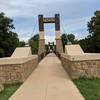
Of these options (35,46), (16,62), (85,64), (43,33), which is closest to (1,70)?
(16,62)

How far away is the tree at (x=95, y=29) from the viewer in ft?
240

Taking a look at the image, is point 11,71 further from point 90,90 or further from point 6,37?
point 6,37

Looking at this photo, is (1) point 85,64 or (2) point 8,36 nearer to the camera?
(1) point 85,64

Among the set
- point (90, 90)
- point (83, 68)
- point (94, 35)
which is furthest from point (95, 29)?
point (90, 90)

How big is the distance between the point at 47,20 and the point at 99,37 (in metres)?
42.1

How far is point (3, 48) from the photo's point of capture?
7169cm

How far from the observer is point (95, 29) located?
7531cm

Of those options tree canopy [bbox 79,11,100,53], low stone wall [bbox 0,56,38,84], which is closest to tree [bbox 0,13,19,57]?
tree canopy [bbox 79,11,100,53]

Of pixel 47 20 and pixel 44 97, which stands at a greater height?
pixel 47 20

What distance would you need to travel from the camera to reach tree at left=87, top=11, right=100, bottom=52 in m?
73.2

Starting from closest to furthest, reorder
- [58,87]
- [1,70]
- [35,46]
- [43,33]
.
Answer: [58,87], [1,70], [43,33], [35,46]

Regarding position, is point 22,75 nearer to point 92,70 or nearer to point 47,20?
point 92,70

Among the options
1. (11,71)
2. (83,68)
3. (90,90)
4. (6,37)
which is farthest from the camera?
(6,37)

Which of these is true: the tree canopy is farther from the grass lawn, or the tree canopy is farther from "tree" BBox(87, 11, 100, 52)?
the grass lawn
